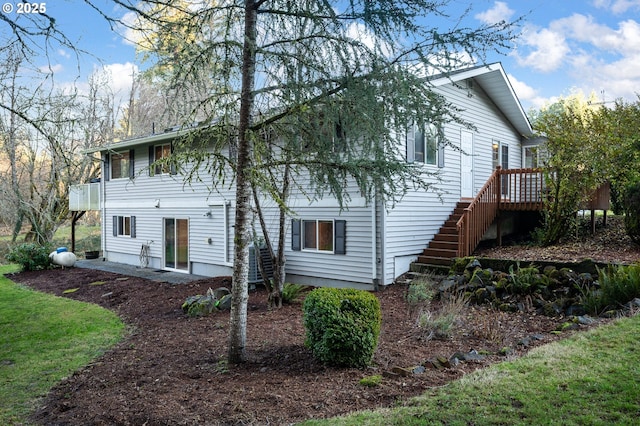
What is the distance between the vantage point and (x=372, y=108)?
15.3 feet

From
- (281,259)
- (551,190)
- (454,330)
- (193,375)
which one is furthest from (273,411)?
(551,190)

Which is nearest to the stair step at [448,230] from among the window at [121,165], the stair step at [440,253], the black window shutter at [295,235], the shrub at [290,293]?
the stair step at [440,253]

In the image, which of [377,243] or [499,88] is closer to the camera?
[377,243]

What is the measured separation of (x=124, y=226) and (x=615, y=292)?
15792mm

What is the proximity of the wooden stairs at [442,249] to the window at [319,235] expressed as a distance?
1.95 meters

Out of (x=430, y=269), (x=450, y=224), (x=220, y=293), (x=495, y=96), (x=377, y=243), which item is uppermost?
(x=495, y=96)

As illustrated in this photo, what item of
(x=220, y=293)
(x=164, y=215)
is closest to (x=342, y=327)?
(x=220, y=293)

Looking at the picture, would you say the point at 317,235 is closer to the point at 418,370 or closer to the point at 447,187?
the point at 447,187

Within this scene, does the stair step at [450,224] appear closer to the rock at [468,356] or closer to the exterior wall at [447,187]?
the exterior wall at [447,187]

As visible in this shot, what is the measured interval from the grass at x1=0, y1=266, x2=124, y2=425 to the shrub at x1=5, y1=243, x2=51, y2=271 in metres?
4.96

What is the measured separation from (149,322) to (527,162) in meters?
13.6

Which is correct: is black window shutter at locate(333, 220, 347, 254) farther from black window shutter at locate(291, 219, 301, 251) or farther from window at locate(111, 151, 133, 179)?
window at locate(111, 151, 133, 179)

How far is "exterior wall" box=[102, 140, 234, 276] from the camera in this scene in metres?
13.4

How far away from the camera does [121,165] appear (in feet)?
56.9
